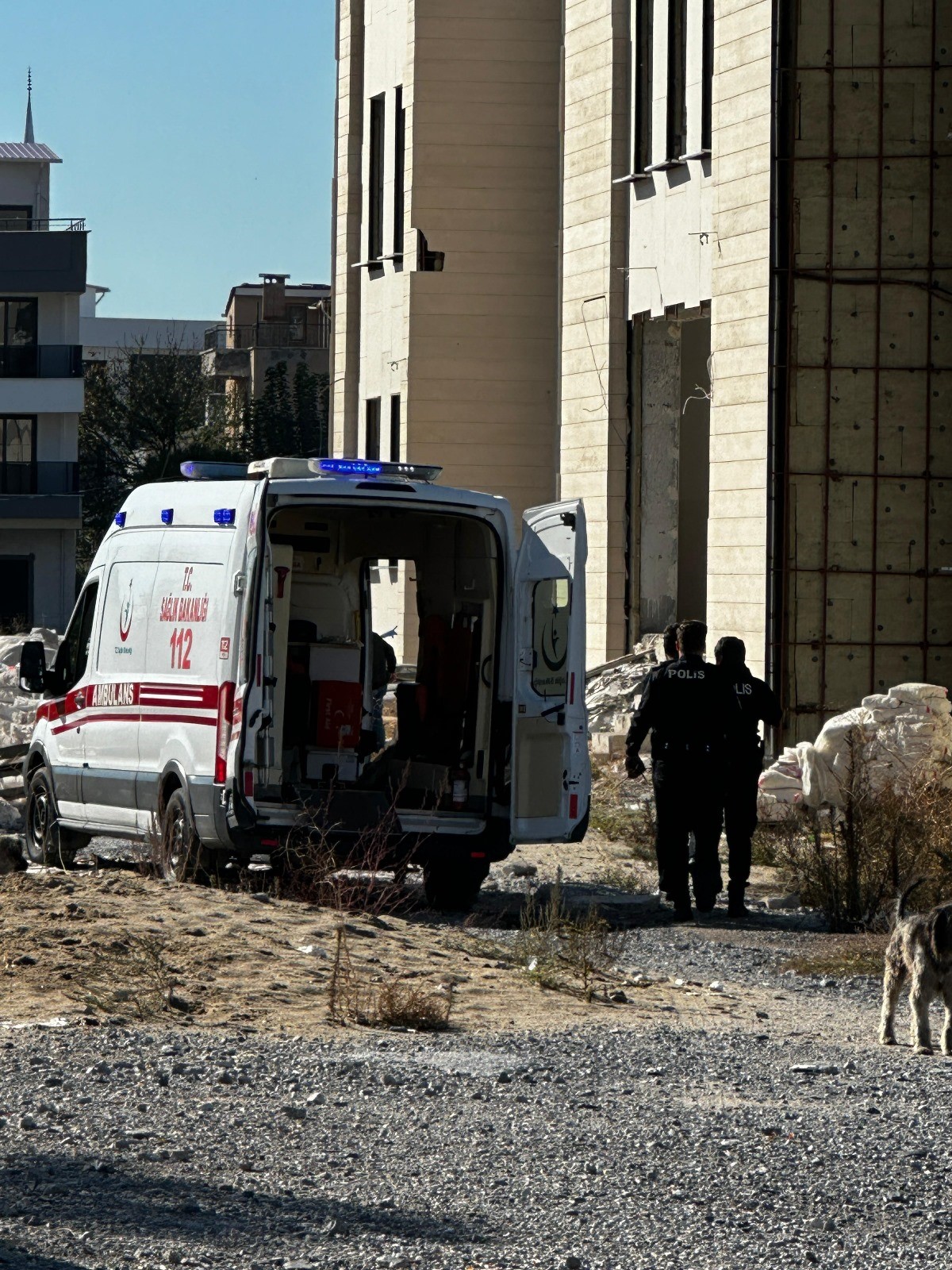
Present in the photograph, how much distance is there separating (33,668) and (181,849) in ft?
8.13

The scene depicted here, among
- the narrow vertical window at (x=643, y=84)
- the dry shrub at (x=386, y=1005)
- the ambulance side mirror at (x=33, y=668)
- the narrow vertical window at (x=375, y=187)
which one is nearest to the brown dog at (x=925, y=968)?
the dry shrub at (x=386, y=1005)

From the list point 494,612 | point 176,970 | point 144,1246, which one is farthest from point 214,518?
point 144,1246

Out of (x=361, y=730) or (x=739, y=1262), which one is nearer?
(x=739, y=1262)

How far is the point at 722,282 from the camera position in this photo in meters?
21.0

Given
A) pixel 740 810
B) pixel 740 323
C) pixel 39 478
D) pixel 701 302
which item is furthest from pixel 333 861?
pixel 39 478

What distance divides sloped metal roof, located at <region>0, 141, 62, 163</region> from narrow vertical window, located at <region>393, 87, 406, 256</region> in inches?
1588

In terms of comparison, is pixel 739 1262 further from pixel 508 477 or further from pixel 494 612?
pixel 508 477

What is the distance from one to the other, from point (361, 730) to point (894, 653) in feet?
24.5

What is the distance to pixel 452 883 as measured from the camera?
13148 mm

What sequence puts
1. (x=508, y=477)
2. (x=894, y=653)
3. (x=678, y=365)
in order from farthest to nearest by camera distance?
(x=508, y=477)
(x=678, y=365)
(x=894, y=653)

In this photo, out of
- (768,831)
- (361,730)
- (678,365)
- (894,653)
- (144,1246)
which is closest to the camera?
(144,1246)

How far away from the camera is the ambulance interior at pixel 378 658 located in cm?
1309

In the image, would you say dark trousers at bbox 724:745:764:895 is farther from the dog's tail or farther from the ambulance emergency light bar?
the dog's tail

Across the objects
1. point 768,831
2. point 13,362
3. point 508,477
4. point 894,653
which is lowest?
point 768,831
